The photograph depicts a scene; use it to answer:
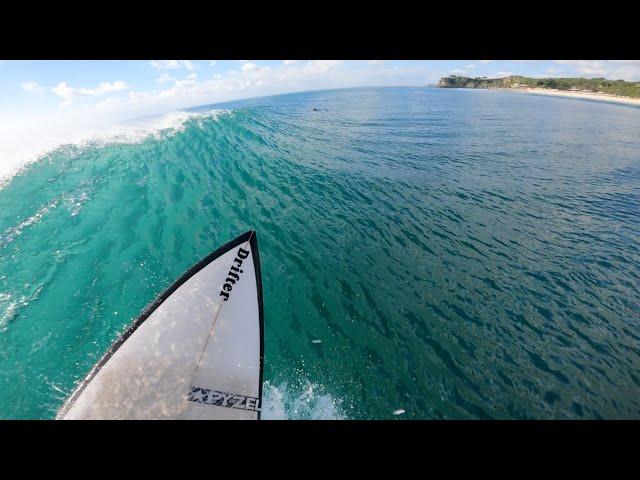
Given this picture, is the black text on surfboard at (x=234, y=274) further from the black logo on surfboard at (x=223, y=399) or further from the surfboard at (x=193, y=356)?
the black logo on surfboard at (x=223, y=399)

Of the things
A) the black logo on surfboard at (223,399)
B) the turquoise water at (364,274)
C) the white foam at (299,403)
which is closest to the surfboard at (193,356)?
the black logo on surfboard at (223,399)

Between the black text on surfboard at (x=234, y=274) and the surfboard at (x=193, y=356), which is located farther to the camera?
the black text on surfboard at (x=234, y=274)

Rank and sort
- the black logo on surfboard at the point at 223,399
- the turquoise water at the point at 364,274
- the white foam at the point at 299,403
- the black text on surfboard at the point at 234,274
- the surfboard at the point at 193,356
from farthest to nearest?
the black text on surfboard at the point at 234,274, the turquoise water at the point at 364,274, the white foam at the point at 299,403, the black logo on surfboard at the point at 223,399, the surfboard at the point at 193,356

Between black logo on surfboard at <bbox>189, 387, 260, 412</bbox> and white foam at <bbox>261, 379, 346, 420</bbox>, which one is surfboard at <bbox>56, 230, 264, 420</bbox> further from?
white foam at <bbox>261, 379, 346, 420</bbox>

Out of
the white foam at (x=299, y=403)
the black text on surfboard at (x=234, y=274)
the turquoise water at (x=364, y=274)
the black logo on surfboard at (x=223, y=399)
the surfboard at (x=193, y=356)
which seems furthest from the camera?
the black text on surfboard at (x=234, y=274)

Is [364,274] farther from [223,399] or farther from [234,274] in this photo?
[223,399]

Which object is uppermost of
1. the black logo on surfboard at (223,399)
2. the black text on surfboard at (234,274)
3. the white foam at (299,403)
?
the black text on surfboard at (234,274)
